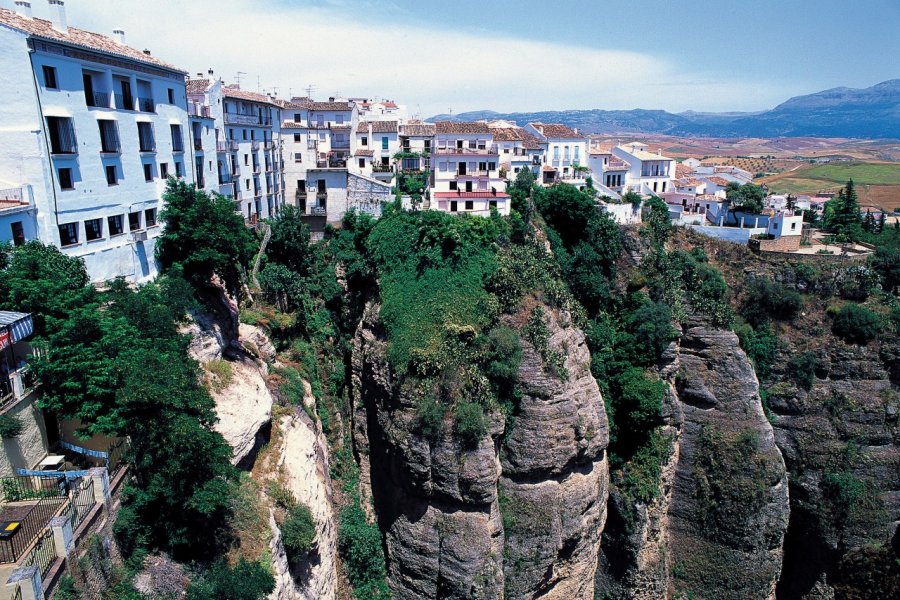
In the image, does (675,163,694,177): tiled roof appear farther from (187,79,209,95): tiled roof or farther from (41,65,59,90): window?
(41,65,59,90): window

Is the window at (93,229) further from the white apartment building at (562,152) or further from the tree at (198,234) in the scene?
the white apartment building at (562,152)

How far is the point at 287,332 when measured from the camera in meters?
32.3

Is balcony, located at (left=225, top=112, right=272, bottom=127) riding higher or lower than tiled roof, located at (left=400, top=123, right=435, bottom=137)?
higher

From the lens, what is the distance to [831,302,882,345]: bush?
36844 millimetres

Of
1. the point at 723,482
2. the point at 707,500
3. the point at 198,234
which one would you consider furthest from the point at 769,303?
the point at 198,234

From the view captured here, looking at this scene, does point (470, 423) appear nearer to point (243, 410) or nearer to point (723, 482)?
point (243, 410)

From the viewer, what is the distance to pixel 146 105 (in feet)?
92.7

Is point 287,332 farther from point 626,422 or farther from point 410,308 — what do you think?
point 626,422

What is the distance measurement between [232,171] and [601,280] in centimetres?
2402

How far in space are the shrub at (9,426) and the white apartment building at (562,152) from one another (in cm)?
4000

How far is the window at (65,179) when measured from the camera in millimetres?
23391

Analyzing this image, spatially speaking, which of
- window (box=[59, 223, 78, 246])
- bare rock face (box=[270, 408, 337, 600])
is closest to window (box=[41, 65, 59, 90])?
window (box=[59, 223, 78, 246])

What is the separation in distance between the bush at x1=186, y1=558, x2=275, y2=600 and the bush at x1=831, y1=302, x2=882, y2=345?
36.5 meters

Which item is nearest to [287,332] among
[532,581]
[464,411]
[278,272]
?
[278,272]
